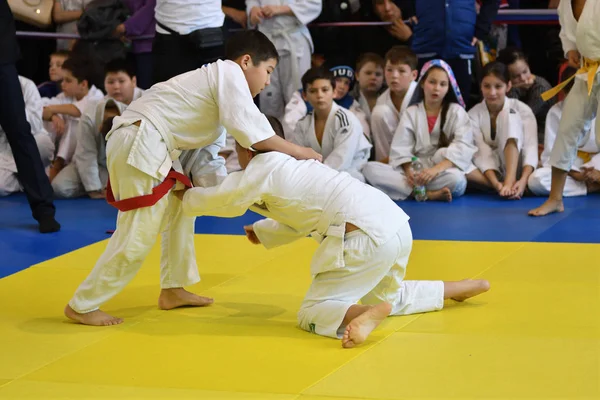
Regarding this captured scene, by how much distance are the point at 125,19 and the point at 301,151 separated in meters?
5.00

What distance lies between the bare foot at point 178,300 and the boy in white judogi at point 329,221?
20.2 inches

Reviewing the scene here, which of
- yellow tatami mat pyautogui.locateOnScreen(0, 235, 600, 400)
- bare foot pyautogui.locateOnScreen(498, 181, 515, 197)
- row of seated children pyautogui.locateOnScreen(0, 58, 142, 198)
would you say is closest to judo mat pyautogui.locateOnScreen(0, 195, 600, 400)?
yellow tatami mat pyautogui.locateOnScreen(0, 235, 600, 400)

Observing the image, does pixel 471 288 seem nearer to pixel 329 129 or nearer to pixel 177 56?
pixel 329 129

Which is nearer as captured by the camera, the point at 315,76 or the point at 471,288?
the point at 471,288

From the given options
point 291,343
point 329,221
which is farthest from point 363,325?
point 329,221

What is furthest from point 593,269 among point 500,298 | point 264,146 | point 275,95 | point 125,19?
point 125,19

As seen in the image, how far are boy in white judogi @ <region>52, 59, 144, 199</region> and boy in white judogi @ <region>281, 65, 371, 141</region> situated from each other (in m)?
1.22

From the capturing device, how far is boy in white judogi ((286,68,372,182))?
262 inches

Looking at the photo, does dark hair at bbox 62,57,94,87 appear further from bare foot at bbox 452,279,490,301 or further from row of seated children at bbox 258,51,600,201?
bare foot at bbox 452,279,490,301

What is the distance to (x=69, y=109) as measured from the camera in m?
7.61

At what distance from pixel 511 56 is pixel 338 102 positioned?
1.44 m

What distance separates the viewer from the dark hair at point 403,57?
704cm

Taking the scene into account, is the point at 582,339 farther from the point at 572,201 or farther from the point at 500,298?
the point at 572,201

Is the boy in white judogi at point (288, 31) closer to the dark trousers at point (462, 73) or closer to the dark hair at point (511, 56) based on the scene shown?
the dark trousers at point (462, 73)
